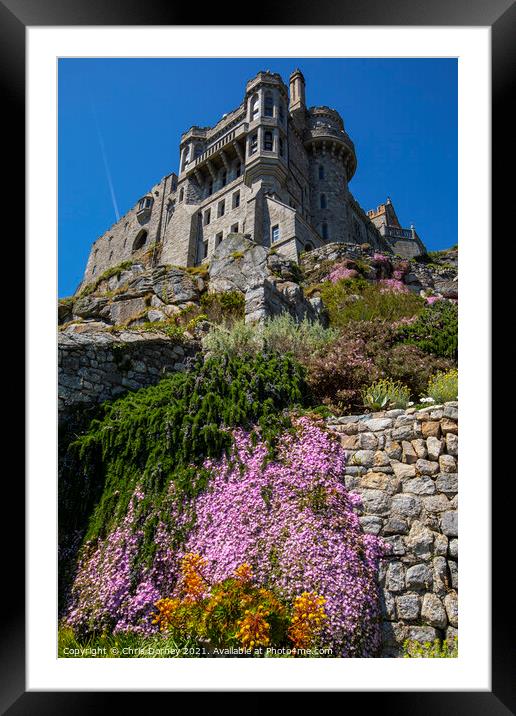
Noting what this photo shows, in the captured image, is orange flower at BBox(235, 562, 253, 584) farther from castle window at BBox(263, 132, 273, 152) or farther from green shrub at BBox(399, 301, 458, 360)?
castle window at BBox(263, 132, 273, 152)

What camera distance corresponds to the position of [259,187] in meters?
25.0

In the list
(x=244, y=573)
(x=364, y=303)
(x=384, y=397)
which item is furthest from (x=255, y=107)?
(x=244, y=573)

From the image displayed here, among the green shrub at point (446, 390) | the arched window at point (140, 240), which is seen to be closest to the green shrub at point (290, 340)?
the green shrub at point (446, 390)

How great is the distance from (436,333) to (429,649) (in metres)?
5.31

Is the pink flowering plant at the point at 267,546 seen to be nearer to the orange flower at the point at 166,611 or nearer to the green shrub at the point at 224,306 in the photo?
the orange flower at the point at 166,611

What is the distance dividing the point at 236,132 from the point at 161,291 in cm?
1706

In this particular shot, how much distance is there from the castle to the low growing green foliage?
15546 millimetres

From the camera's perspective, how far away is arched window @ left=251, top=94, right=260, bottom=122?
27.9m

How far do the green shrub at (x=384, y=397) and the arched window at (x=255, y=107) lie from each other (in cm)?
2567

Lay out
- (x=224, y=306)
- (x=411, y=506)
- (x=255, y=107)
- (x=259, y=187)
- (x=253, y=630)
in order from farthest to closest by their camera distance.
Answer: (x=255, y=107), (x=259, y=187), (x=224, y=306), (x=411, y=506), (x=253, y=630)
